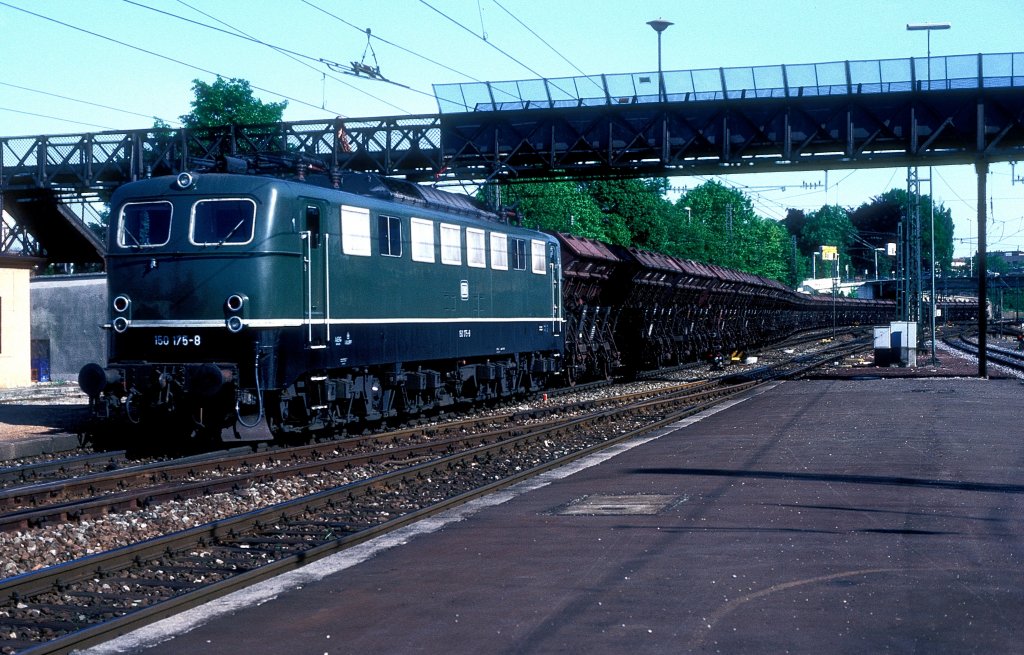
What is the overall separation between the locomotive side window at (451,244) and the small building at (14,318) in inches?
640

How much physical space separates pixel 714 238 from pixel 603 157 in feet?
175

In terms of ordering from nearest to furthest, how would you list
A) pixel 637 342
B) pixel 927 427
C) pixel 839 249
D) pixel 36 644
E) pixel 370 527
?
pixel 36 644, pixel 370 527, pixel 927 427, pixel 637 342, pixel 839 249

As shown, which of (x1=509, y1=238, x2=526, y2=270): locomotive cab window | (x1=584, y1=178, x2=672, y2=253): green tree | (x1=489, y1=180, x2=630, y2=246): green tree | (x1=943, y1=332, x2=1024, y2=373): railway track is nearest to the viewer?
(x1=509, y1=238, x2=526, y2=270): locomotive cab window

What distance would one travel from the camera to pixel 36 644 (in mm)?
7180

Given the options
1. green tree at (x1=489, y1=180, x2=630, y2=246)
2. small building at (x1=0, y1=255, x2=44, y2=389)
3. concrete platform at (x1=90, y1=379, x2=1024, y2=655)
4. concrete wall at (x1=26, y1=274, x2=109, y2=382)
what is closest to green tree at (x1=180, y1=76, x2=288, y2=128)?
green tree at (x1=489, y1=180, x2=630, y2=246)

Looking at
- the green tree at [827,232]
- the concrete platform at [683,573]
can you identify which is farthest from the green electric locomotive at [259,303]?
the green tree at [827,232]

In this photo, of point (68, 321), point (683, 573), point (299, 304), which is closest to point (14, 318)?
point (68, 321)

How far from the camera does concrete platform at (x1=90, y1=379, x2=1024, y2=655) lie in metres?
6.91

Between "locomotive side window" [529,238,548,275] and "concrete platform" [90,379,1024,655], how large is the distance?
11.7 metres

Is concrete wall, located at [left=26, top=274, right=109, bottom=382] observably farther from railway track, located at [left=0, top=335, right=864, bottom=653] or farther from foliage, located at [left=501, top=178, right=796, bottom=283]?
railway track, located at [left=0, top=335, right=864, bottom=653]

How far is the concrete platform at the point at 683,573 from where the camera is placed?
6906mm

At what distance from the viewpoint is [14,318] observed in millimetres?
32531

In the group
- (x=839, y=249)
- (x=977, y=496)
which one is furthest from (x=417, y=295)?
(x=839, y=249)

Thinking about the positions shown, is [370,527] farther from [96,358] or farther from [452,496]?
[96,358]
